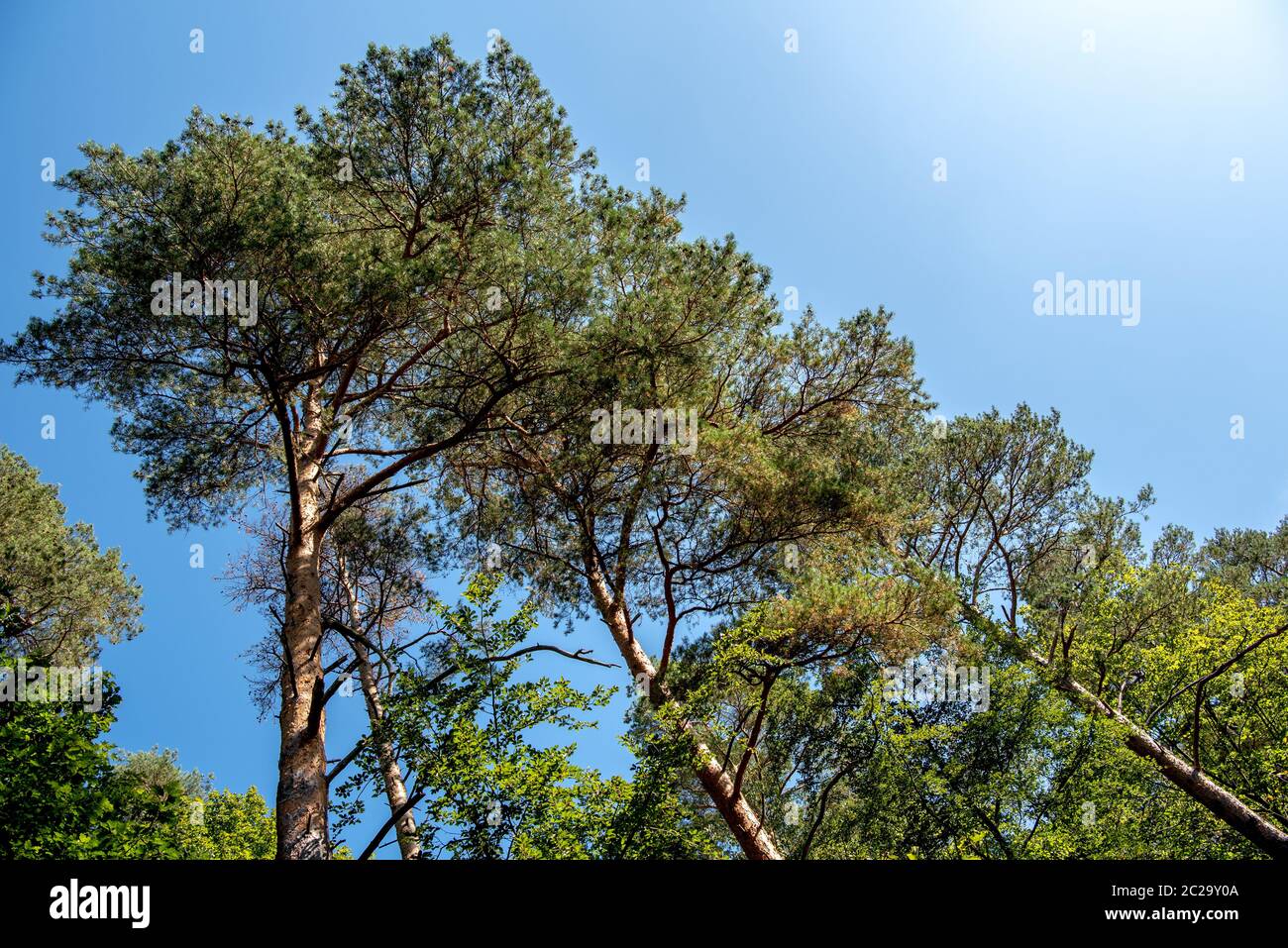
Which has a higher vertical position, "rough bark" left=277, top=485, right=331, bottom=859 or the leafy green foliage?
the leafy green foliage

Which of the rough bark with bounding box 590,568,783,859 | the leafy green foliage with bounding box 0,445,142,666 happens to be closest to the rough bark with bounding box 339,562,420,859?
the rough bark with bounding box 590,568,783,859

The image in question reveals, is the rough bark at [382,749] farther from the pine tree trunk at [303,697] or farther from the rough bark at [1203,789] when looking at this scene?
the rough bark at [1203,789]

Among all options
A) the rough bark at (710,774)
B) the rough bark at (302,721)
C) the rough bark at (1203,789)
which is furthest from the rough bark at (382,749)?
the rough bark at (1203,789)

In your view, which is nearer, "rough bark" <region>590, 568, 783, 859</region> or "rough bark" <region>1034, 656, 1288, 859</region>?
"rough bark" <region>590, 568, 783, 859</region>

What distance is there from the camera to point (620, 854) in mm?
8039

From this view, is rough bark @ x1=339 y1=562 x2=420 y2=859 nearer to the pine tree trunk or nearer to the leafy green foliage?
the pine tree trunk

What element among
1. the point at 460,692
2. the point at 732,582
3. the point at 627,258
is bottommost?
the point at 460,692

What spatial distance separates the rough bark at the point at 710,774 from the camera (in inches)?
391

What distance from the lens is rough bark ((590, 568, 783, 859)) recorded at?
32.6 feet

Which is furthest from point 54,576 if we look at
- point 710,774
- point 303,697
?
point 710,774

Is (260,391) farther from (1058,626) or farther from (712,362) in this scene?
(1058,626)

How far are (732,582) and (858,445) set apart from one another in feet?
10.0

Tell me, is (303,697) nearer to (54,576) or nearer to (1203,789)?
(54,576)
